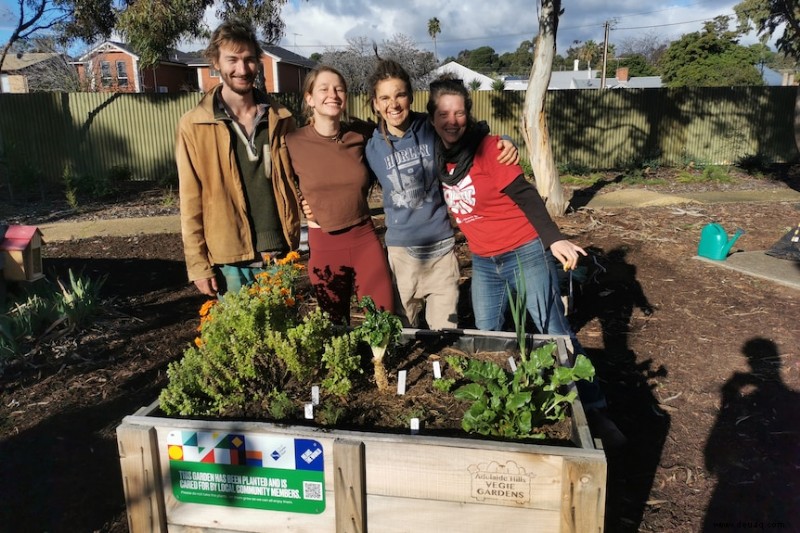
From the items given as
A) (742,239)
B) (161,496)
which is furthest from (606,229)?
(161,496)

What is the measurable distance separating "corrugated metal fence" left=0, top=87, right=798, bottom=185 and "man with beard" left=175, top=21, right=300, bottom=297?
12038 millimetres

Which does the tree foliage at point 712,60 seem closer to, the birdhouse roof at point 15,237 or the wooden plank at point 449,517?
the birdhouse roof at point 15,237

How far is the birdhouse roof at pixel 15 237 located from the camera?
15.1 feet

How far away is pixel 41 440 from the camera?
10.6 ft

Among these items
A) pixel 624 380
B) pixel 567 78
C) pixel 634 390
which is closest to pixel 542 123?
pixel 624 380

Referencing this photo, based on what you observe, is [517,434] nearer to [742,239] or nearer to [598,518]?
[598,518]

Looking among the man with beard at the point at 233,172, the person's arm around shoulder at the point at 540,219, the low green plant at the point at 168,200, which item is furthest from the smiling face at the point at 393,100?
the low green plant at the point at 168,200

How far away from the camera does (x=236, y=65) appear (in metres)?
2.88

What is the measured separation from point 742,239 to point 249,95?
653 centimetres

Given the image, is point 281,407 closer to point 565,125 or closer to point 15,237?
point 15,237

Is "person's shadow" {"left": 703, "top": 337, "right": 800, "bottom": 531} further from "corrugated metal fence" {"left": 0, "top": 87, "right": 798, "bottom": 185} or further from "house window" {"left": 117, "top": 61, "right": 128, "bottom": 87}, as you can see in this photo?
"house window" {"left": 117, "top": 61, "right": 128, "bottom": 87}

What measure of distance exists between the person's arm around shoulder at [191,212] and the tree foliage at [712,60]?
36801 mm

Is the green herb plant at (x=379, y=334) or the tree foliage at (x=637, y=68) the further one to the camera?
the tree foliage at (x=637, y=68)

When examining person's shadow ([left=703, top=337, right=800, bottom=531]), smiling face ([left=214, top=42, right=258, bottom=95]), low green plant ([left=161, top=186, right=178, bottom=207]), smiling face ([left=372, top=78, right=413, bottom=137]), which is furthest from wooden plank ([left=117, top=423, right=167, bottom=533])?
low green plant ([left=161, top=186, right=178, bottom=207])
